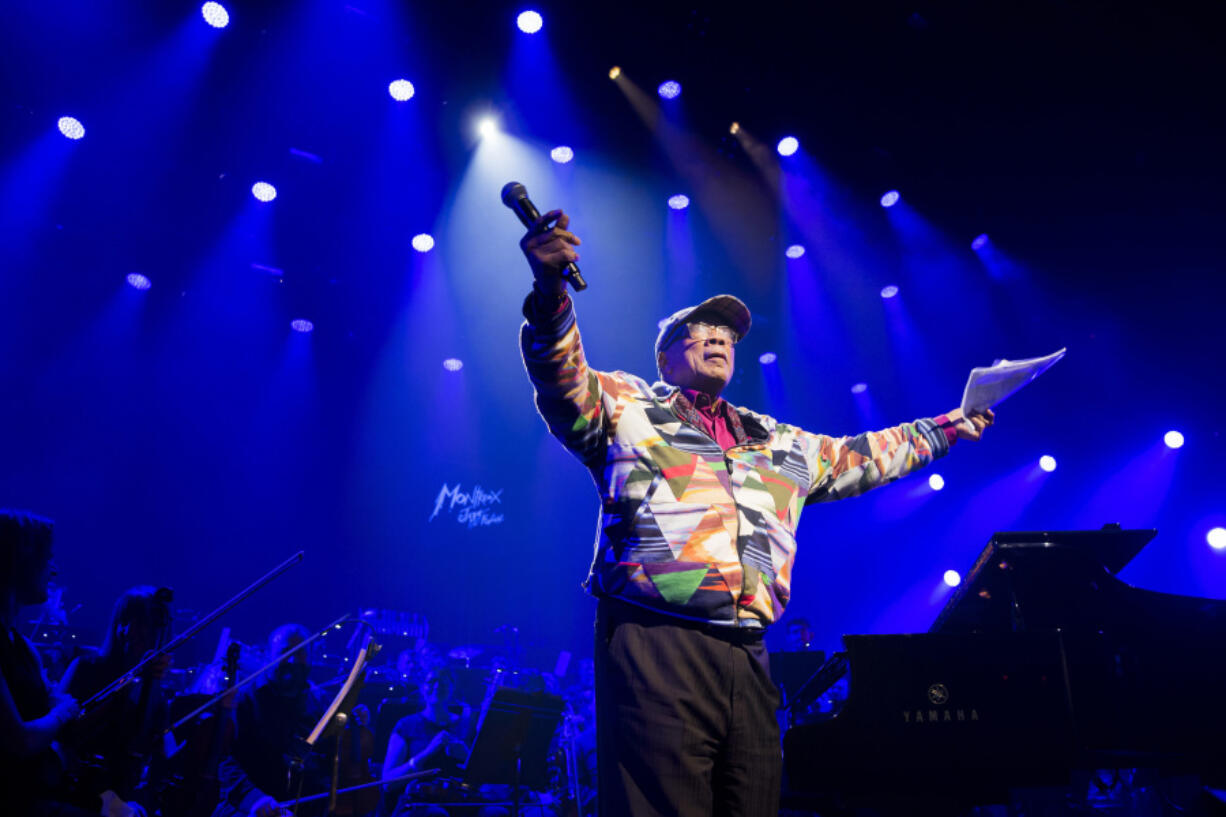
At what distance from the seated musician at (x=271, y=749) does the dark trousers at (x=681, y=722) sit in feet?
12.7

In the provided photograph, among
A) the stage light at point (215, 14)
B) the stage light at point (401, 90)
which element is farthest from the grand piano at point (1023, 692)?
the stage light at point (215, 14)

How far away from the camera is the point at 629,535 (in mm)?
1938

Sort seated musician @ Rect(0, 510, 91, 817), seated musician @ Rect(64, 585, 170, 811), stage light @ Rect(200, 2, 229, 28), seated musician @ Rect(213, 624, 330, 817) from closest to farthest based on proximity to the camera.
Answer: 1. seated musician @ Rect(0, 510, 91, 817)
2. seated musician @ Rect(64, 585, 170, 811)
3. seated musician @ Rect(213, 624, 330, 817)
4. stage light @ Rect(200, 2, 229, 28)

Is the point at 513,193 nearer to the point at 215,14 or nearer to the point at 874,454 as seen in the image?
the point at 874,454

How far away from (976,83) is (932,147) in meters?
0.92

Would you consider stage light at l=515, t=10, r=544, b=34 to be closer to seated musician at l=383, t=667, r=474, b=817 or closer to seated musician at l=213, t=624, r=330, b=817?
seated musician at l=213, t=624, r=330, b=817

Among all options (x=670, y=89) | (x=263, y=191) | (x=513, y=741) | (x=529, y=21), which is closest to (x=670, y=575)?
(x=513, y=741)

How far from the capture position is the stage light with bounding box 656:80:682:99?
802cm

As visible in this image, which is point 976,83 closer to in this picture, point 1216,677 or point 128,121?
point 1216,677

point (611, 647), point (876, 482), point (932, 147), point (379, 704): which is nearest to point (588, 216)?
point (932, 147)

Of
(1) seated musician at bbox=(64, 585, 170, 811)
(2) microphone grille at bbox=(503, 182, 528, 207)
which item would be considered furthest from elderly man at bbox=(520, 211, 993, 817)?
(1) seated musician at bbox=(64, 585, 170, 811)

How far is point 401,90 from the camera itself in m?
7.98

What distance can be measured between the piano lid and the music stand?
3.70 meters

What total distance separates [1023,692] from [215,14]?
→ 29.9 ft
